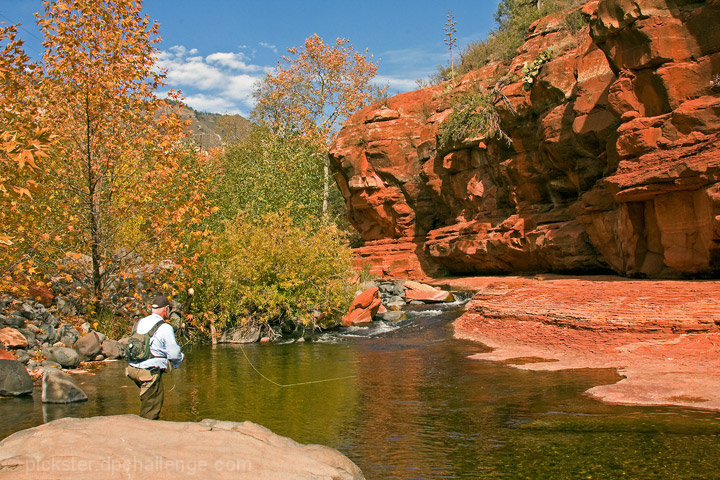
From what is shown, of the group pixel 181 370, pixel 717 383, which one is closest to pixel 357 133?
pixel 181 370

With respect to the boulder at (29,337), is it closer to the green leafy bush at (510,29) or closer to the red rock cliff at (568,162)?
the red rock cliff at (568,162)

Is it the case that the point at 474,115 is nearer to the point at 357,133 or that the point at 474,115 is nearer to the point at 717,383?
the point at 357,133

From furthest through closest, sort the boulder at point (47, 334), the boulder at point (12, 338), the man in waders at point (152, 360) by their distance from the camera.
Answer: the boulder at point (47, 334)
the boulder at point (12, 338)
the man in waders at point (152, 360)

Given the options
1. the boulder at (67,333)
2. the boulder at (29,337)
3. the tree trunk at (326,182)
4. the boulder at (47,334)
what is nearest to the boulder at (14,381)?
the boulder at (29,337)

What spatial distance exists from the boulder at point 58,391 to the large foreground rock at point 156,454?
463cm

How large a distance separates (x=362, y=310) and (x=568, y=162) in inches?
359

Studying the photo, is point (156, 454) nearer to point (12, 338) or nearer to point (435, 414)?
point (435, 414)

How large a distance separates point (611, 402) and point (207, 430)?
508 cm

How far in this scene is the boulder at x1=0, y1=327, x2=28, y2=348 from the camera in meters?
11.1

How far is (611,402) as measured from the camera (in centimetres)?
721

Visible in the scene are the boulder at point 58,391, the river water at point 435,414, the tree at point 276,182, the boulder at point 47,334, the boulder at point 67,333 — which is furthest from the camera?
the tree at point 276,182

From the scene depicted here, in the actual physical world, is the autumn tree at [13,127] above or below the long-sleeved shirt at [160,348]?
above

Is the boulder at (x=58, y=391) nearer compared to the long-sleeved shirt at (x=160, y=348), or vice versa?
the long-sleeved shirt at (x=160, y=348)

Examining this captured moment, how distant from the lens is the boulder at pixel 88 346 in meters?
12.3
